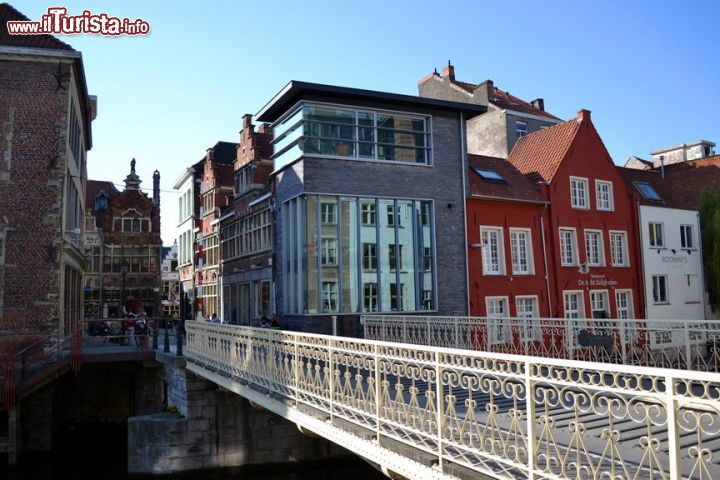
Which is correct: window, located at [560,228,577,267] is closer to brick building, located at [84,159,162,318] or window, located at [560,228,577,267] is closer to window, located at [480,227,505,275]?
window, located at [480,227,505,275]

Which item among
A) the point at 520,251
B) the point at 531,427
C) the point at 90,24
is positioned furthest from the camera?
the point at 520,251

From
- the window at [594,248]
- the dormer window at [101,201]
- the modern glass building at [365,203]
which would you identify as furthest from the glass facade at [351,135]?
the dormer window at [101,201]

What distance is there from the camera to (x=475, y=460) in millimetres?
5363

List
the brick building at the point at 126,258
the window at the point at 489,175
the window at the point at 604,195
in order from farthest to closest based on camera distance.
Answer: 1. the brick building at the point at 126,258
2. the window at the point at 604,195
3. the window at the point at 489,175

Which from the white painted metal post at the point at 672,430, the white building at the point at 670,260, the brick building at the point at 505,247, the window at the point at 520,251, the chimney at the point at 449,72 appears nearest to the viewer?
the white painted metal post at the point at 672,430

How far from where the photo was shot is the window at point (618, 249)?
24.2 metres

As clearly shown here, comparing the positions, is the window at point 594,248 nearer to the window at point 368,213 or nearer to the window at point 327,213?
the window at point 368,213

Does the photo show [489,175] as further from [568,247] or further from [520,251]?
[568,247]

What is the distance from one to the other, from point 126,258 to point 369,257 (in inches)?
988

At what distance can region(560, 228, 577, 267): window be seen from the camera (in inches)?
891

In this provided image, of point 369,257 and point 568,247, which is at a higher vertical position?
point 568,247

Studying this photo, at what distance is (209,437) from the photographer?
14484 mm

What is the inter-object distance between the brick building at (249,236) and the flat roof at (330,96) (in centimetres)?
314

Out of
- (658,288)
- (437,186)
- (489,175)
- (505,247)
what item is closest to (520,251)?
(505,247)
